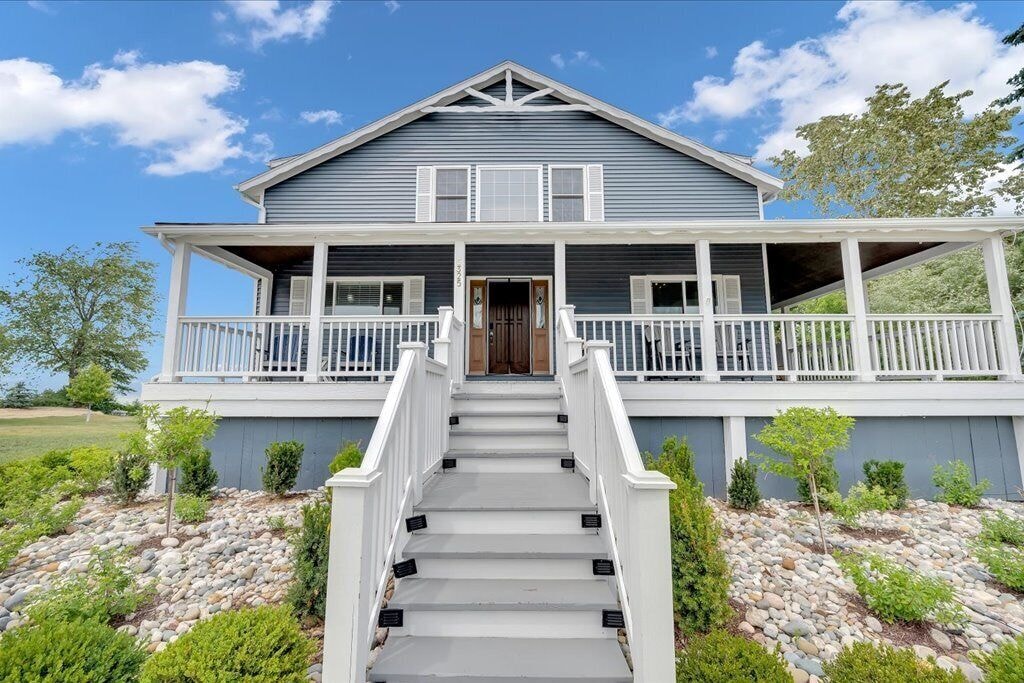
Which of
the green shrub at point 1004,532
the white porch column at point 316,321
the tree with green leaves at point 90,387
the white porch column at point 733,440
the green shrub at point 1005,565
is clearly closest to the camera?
the green shrub at point 1005,565

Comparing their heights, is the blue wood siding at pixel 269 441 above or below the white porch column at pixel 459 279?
below

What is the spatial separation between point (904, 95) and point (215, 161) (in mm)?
46765

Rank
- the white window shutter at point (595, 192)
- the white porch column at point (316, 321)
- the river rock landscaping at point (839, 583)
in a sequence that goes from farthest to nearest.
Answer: the white window shutter at point (595, 192) → the white porch column at point (316, 321) → the river rock landscaping at point (839, 583)

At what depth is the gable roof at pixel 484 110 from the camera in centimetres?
1002

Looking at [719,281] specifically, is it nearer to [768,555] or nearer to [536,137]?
Result: [536,137]

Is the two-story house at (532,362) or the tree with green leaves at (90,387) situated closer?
the two-story house at (532,362)

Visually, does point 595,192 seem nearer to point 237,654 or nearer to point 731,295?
point 731,295

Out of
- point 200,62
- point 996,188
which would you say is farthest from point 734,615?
point 200,62

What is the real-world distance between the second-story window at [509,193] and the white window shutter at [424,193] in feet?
3.28

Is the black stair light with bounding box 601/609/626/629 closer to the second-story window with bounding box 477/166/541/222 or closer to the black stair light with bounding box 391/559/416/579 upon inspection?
the black stair light with bounding box 391/559/416/579

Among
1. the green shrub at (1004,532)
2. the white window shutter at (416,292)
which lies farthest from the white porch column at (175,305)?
the green shrub at (1004,532)

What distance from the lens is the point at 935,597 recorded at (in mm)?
3301

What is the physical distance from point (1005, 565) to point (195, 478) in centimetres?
798

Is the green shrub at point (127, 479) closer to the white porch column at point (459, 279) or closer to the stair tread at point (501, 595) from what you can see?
the white porch column at point (459, 279)
